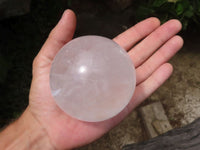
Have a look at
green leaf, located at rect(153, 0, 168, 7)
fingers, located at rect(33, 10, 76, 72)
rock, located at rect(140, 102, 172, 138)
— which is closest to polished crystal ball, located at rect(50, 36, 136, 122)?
fingers, located at rect(33, 10, 76, 72)

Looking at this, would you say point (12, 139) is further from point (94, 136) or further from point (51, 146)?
point (94, 136)

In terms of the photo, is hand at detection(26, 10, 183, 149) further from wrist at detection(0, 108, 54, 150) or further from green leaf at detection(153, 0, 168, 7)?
green leaf at detection(153, 0, 168, 7)

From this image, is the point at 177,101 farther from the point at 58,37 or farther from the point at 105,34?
the point at 58,37

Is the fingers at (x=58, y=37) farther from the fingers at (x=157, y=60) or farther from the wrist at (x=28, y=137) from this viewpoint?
the fingers at (x=157, y=60)

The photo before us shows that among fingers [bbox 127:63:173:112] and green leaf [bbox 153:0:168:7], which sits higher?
green leaf [bbox 153:0:168:7]

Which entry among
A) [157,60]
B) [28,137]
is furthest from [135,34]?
[28,137]

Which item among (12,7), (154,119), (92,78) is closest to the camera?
(92,78)

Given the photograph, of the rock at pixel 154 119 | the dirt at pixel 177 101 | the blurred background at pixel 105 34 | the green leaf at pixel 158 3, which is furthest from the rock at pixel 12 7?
the rock at pixel 154 119
